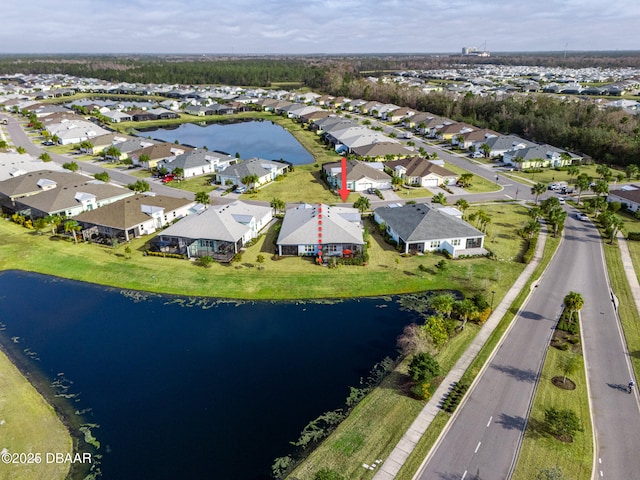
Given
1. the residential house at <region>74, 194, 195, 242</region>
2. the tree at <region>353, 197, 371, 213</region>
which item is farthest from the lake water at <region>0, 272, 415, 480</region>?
the tree at <region>353, 197, 371, 213</region>

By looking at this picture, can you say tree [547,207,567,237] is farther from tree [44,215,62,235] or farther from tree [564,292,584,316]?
tree [44,215,62,235]

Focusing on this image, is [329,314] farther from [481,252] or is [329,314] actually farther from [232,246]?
[481,252]

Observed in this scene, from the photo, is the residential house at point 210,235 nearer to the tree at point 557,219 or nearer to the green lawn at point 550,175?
the tree at point 557,219

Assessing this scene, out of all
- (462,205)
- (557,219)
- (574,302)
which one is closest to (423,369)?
(574,302)

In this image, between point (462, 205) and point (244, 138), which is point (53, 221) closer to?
point (462, 205)

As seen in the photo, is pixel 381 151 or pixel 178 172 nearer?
pixel 178 172

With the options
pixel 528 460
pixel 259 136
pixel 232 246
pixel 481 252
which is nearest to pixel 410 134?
pixel 259 136

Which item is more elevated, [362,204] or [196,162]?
[196,162]
